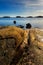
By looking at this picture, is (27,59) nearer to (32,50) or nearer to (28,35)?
(32,50)

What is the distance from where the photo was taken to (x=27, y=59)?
11.0 feet

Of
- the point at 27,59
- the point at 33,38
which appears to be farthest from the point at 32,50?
the point at 33,38

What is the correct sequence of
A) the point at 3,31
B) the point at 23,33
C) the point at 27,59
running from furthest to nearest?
1. the point at 23,33
2. the point at 3,31
3. the point at 27,59

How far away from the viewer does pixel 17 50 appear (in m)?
3.62

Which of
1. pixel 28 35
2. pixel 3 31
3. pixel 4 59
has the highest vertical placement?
pixel 3 31

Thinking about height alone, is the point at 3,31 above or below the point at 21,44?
above

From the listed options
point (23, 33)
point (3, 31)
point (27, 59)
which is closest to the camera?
point (27, 59)

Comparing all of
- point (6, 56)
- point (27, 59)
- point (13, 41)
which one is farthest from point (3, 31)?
point (27, 59)

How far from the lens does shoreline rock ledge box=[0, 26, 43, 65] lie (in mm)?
3371

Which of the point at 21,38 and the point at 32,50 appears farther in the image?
the point at 21,38

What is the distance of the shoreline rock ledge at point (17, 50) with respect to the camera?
3.37 meters

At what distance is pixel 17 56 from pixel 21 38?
48 centimetres

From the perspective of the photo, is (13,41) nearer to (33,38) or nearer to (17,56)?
(17,56)

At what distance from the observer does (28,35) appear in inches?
161
